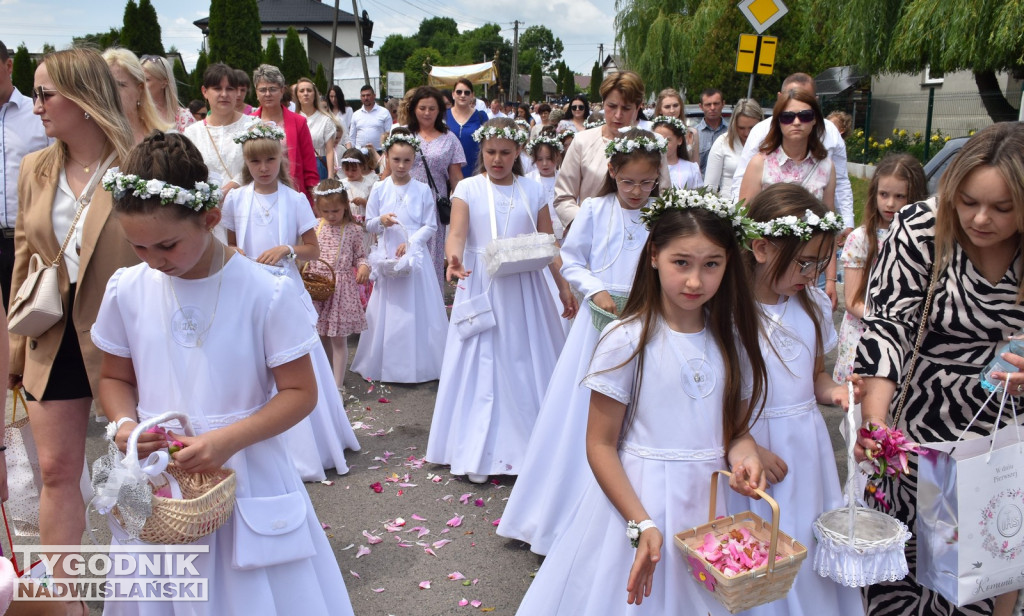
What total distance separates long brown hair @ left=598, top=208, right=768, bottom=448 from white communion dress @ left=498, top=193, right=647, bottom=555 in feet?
4.05

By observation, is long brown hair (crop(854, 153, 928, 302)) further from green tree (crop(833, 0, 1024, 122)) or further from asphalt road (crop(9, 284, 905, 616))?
green tree (crop(833, 0, 1024, 122))

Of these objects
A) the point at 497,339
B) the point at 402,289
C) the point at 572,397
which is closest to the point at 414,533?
the point at 572,397

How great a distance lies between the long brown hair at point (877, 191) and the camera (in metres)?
5.14

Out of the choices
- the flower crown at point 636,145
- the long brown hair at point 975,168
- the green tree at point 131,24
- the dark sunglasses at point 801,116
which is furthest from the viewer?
the green tree at point 131,24

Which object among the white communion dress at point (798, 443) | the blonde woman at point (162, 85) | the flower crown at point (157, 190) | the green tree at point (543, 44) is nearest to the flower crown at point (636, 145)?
the white communion dress at point (798, 443)

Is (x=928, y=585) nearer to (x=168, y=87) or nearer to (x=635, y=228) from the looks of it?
(x=635, y=228)

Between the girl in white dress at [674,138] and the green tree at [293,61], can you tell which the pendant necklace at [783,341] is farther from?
the green tree at [293,61]

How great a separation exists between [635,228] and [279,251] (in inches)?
91.4

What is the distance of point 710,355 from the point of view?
9.34 feet

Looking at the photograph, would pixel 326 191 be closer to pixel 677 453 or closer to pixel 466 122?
pixel 466 122

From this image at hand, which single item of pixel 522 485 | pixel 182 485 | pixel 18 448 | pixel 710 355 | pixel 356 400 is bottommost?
pixel 356 400

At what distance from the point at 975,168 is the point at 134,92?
390cm

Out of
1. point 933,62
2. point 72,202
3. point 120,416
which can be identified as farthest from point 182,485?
point 933,62

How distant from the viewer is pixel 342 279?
283 inches
